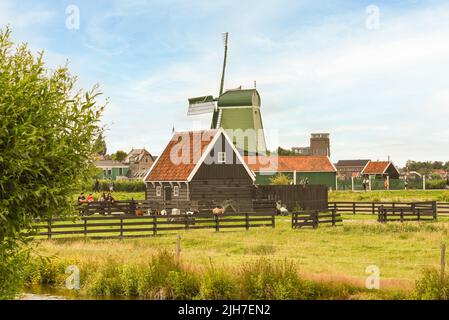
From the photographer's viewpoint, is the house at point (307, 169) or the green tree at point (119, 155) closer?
the house at point (307, 169)

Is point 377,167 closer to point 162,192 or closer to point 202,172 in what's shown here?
point 162,192

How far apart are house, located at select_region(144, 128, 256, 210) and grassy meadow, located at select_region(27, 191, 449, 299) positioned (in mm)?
11157

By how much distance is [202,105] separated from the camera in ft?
220

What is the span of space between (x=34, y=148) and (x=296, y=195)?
37834 mm

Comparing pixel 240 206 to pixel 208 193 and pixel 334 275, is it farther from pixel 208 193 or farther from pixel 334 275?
pixel 334 275

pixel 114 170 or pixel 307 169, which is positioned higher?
pixel 114 170

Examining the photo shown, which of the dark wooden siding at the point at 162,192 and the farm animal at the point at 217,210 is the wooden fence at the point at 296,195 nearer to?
the farm animal at the point at 217,210

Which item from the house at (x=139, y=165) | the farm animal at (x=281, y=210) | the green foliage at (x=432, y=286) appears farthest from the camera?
the house at (x=139, y=165)

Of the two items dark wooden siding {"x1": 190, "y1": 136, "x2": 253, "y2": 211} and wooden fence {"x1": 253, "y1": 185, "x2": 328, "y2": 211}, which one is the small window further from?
wooden fence {"x1": 253, "y1": 185, "x2": 328, "y2": 211}

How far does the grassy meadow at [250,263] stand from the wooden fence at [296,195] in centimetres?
1556

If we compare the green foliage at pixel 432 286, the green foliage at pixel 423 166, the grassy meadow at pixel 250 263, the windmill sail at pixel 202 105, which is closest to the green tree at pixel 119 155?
the green foliage at pixel 423 166

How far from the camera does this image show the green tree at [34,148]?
11.5 meters

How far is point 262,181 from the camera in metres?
73.0

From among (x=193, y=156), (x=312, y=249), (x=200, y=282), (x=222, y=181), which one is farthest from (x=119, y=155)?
(x=200, y=282)
